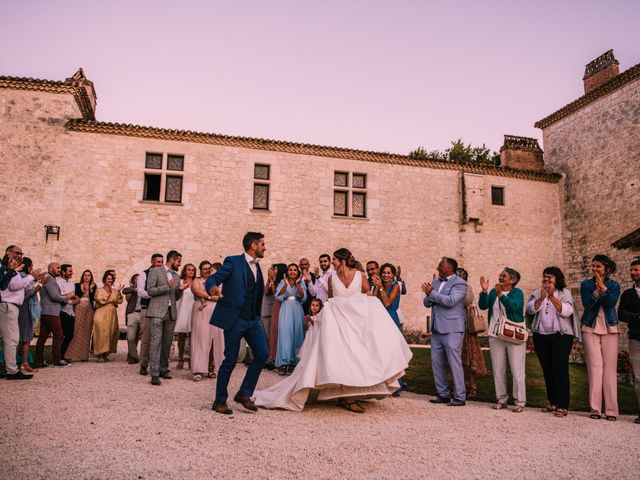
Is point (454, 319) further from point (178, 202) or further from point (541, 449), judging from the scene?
point (178, 202)

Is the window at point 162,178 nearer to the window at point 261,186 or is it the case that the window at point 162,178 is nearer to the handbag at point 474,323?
the window at point 261,186

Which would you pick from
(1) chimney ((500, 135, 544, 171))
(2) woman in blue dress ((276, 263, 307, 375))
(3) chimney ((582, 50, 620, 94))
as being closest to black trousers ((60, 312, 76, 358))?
(2) woman in blue dress ((276, 263, 307, 375))

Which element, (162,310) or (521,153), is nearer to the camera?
(162,310)

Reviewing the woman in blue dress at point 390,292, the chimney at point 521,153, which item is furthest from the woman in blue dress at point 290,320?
the chimney at point 521,153

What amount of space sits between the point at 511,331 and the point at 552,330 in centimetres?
54

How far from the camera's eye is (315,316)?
7492 millimetres

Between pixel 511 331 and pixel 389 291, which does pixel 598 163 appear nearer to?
pixel 389 291

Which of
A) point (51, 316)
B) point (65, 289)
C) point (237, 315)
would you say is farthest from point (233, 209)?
point (237, 315)

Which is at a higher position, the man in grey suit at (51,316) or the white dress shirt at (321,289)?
the white dress shirt at (321,289)

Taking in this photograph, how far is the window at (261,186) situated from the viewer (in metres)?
17.0

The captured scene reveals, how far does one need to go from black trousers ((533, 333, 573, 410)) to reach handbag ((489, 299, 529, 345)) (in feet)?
0.96

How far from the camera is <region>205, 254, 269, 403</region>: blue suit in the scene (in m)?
5.30

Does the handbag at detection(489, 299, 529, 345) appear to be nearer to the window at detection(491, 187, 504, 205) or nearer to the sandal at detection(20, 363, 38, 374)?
the sandal at detection(20, 363, 38, 374)

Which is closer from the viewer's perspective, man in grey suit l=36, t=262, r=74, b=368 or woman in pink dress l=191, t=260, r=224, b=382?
woman in pink dress l=191, t=260, r=224, b=382
